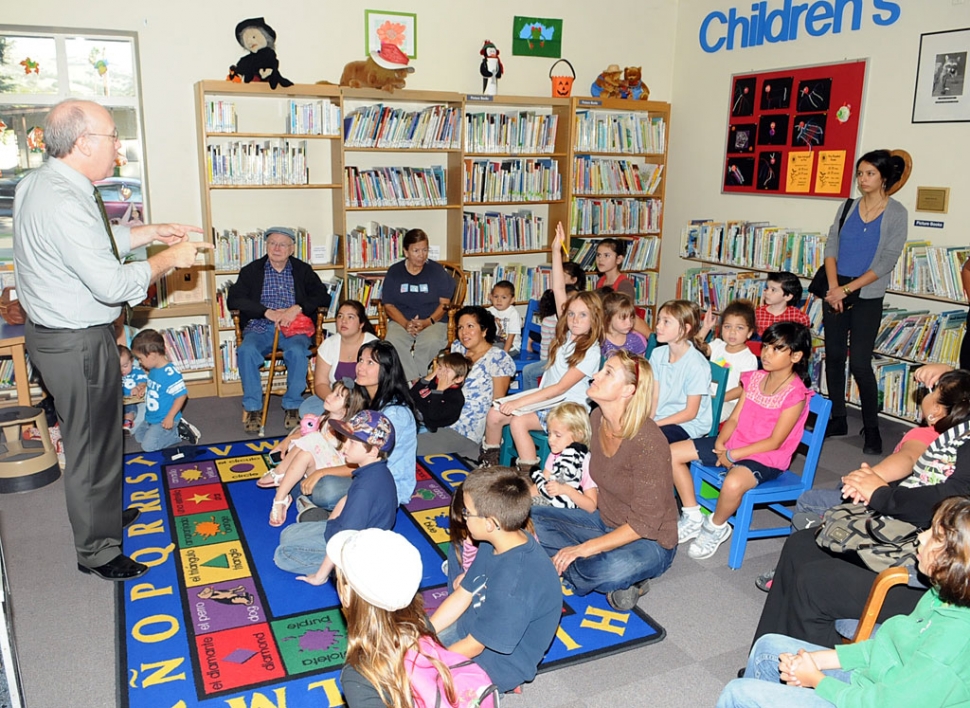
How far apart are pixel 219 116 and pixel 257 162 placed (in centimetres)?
41

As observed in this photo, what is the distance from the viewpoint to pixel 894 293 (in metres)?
5.41

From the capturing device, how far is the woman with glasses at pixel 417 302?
5879 millimetres

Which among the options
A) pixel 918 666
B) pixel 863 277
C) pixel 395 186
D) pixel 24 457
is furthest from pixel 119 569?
pixel 863 277

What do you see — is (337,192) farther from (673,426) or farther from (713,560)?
(713,560)

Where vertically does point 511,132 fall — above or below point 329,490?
above

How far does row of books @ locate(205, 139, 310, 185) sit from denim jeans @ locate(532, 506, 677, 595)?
3.76 meters

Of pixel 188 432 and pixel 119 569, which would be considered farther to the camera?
pixel 188 432

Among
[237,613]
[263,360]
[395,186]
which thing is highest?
[395,186]

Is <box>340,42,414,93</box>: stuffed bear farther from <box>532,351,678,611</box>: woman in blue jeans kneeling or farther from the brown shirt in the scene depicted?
the brown shirt

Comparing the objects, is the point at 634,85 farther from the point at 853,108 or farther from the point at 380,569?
the point at 380,569

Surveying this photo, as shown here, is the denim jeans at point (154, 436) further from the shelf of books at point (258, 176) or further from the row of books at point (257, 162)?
the row of books at point (257, 162)

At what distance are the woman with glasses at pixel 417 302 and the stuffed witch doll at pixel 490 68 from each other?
1.52 m

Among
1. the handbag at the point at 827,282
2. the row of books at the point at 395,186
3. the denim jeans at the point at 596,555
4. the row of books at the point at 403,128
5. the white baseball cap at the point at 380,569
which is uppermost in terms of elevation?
the row of books at the point at 403,128

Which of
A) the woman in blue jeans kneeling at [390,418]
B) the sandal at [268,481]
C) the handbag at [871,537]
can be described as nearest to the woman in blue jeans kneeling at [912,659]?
the handbag at [871,537]
